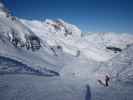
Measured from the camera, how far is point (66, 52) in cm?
1511

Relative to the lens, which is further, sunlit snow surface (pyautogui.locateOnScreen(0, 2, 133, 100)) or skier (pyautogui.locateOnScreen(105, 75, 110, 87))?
skier (pyautogui.locateOnScreen(105, 75, 110, 87))

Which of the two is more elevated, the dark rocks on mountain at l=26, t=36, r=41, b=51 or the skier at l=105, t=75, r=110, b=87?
the dark rocks on mountain at l=26, t=36, r=41, b=51

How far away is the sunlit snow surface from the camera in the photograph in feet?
20.3

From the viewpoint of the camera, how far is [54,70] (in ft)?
33.4

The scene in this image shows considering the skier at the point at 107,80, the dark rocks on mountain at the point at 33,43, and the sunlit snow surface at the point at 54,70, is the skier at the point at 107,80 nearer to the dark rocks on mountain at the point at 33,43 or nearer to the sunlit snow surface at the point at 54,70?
the sunlit snow surface at the point at 54,70

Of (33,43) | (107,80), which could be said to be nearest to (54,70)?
(107,80)

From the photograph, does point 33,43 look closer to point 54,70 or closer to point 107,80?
point 54,70


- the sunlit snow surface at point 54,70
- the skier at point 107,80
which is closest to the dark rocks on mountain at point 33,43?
the sunlit snow surface at point 54,70

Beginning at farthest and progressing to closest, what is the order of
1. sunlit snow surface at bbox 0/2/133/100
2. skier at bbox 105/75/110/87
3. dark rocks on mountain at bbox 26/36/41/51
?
dark rocks on mountain at bbox 26/36/41/51, skier at bbox 105/75/110/87, sunlit snow surface at bbox 0/2/133/100

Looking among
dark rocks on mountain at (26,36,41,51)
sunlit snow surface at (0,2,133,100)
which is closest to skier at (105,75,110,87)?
sunlit snow surface at (0,2,133,100)

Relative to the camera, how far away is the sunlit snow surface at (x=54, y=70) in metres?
6.18

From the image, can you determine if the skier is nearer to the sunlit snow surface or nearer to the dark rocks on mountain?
the sunlit snow surface

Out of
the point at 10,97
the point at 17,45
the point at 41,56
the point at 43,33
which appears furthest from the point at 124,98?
the point at 43,33

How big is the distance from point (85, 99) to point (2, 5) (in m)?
12.8
